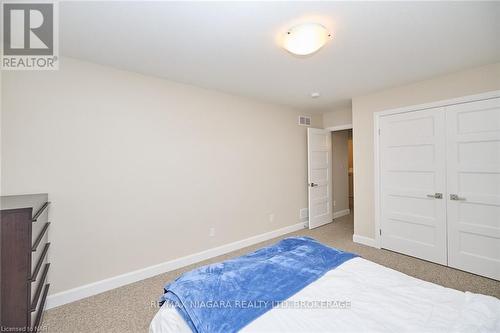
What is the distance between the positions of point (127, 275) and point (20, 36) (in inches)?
101

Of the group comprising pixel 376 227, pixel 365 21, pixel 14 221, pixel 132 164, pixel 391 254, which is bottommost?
pixel 391 254

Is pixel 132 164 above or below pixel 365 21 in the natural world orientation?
below

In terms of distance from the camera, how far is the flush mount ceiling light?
174 cm

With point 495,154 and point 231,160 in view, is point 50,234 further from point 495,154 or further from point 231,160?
point 495,154

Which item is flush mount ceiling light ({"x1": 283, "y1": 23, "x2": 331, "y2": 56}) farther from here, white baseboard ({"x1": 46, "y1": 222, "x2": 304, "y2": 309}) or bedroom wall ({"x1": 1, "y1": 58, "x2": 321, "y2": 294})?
white baseboard ({"x1": 46, "y1": 222, "x2": 304, "y2": 309})

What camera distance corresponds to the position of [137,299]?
224 centimetres

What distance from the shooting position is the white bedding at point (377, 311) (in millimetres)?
1046

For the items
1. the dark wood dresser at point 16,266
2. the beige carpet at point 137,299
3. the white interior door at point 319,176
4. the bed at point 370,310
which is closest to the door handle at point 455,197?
the beige carpet at point 137,299

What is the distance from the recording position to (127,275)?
254cm

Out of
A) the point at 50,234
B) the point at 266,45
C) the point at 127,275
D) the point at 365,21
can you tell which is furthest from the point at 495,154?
the point at 50,234

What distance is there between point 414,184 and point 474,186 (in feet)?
1.98

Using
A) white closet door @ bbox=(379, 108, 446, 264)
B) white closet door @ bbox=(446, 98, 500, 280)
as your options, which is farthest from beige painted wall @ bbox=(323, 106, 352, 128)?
white closet door @ bbox=(446, 98, 500, 280)

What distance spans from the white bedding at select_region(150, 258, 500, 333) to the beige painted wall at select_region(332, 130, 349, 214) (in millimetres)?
4166

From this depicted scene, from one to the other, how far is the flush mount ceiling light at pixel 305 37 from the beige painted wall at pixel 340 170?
3988 millimetres
